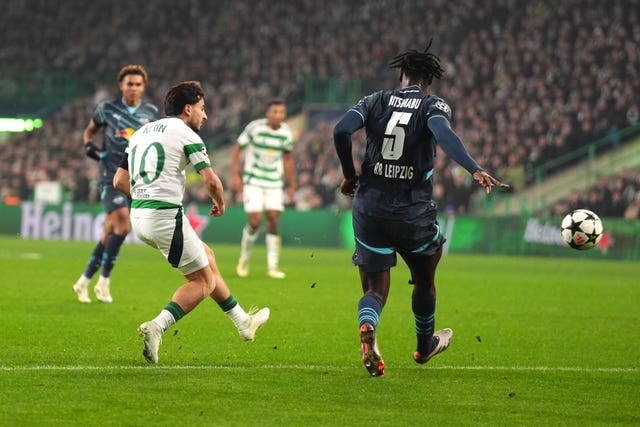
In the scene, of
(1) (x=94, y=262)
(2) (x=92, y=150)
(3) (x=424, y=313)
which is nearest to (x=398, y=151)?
(3) (x=424, y=313)

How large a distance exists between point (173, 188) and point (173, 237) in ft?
1.11

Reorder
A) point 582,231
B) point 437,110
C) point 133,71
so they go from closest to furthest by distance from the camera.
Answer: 1. point 437,110
2. point 582,231
3. point 133,71

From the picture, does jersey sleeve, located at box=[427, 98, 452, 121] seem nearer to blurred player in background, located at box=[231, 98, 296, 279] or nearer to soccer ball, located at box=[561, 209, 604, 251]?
soccer ball, located at box=[561, 209, 604, 251]

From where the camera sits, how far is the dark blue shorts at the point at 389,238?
7.39 meters

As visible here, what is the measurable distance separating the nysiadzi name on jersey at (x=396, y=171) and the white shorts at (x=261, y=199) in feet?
31.2

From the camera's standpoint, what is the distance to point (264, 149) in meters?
17.0

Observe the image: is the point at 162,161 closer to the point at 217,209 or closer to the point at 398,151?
the point at 217,209

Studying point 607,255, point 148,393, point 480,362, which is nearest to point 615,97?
point 607,255

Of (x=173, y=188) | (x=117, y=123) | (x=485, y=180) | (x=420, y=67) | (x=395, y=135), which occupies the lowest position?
(x=173, y=188)

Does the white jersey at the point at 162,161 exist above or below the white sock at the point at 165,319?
above

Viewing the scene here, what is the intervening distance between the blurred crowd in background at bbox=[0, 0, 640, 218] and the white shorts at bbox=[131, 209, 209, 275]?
1884 centimetres

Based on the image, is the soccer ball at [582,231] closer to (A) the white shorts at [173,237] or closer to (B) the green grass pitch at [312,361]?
(B) the green grass pitch at [312,361]

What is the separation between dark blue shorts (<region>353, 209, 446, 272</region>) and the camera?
291 inches

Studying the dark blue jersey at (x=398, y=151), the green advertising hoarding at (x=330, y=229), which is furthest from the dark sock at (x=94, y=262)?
the green advertising hoarding at (x=330, y=229)
